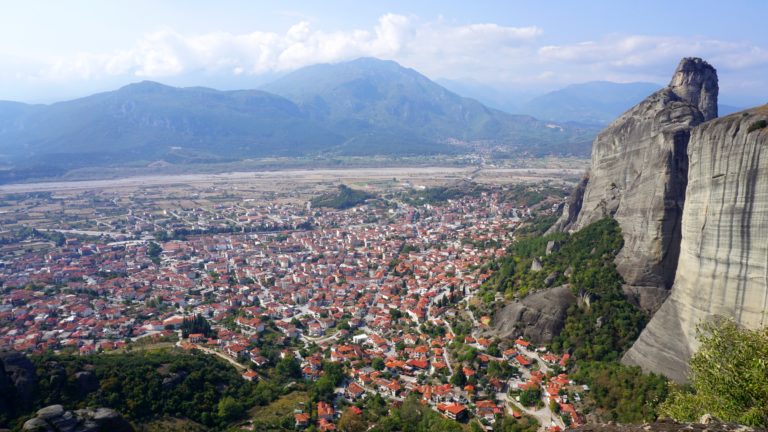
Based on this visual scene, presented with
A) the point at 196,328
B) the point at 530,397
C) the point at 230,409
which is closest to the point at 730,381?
the point at 530,397

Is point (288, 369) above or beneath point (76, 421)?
beneath

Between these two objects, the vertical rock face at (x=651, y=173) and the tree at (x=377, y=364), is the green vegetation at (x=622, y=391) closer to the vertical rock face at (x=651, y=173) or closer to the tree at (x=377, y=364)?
the vertical rock face at (x=651, y=173)

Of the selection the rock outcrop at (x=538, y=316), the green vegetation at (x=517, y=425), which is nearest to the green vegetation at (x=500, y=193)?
the rock outcrop at (x=538, y=316)

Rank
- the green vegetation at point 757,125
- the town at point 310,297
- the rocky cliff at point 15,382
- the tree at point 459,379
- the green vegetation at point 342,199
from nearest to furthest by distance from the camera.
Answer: the green vegetation at point 757,125
the rocky cliff at point 15,382
the tree at point 459,379
the town at point 310,297
the green vegetation at point 342,199

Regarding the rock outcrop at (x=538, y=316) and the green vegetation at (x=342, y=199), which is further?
the green vegetation at (x=342, y=199)

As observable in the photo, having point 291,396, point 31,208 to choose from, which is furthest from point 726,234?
point 31,208

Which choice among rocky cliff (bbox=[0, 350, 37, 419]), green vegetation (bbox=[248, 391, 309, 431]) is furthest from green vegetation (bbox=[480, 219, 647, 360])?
rocky cliff (bbox=[0, 350, 37, 419])

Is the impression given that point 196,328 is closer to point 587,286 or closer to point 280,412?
point 280,412
